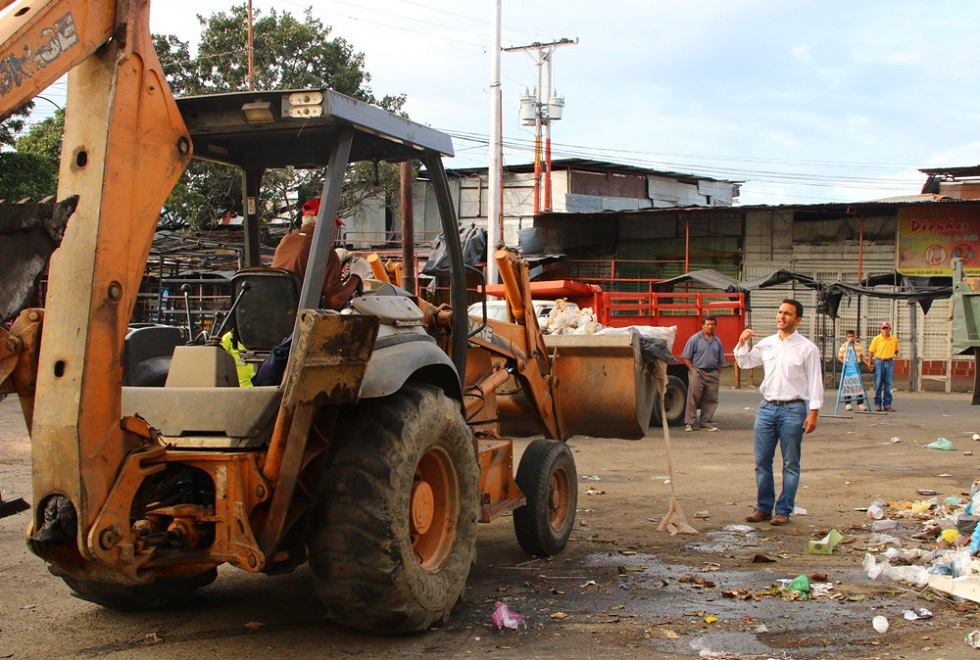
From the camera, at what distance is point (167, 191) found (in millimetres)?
4500

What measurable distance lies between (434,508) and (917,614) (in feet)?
8.91

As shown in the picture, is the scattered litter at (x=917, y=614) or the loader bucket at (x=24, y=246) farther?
the scattered litter at (x=917, y=614)

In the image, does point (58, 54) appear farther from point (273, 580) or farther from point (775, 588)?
point (775, 588)

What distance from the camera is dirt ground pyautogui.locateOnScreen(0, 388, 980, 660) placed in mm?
5082

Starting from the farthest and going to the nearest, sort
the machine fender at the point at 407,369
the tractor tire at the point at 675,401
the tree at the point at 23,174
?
1. the tree at the point at 23,174
2. the tractor tire at the point at 675,401
3. the machine fender at the point at 407,369

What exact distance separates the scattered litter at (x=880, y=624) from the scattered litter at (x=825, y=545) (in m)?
1.97

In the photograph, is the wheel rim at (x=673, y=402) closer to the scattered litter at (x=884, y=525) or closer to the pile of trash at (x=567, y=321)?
the pile of trash at (x=567, y=321)

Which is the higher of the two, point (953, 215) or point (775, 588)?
point (953, 215)

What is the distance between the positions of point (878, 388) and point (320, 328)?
1749 centimetres

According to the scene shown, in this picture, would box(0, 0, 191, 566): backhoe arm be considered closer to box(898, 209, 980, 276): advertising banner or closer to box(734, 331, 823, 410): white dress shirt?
box(734, 331, 823, 410): white dress shirt

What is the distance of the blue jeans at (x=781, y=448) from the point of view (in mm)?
8570

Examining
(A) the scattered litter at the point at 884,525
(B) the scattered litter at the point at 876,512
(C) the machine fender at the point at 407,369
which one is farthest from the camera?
(B) the scattered litter at the point at 876,512

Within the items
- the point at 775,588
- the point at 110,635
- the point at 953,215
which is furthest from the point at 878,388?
the point at 110,635

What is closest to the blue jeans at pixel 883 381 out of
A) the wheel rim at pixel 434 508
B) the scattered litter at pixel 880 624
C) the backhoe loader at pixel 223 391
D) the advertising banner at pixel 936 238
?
the advertising banner at pixel 936 238
